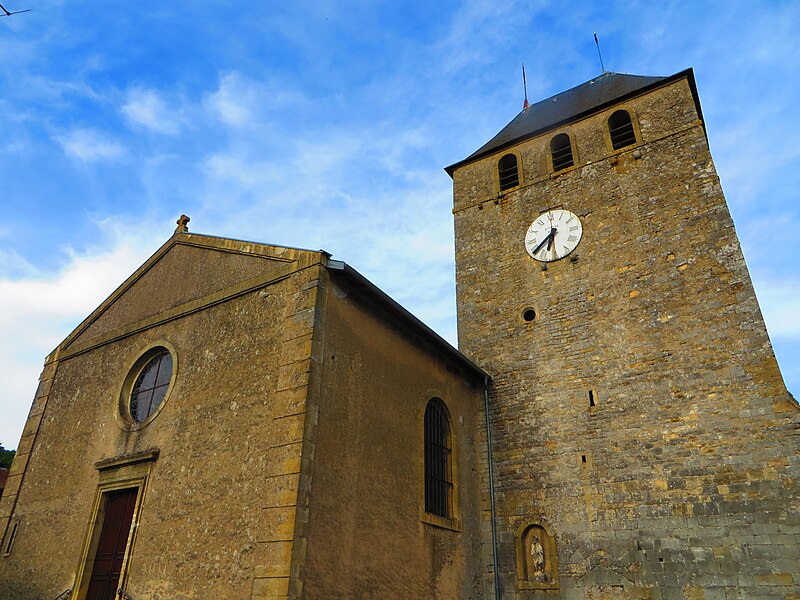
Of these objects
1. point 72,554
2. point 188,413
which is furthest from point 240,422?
point 72,554

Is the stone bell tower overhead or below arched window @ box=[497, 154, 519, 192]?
below

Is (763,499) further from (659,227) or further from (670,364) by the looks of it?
(659,227)

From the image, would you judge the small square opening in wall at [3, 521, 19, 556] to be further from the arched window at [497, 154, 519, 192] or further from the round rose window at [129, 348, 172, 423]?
the arched window at [497, 154, 519, 192]

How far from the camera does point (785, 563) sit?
24.5 ft

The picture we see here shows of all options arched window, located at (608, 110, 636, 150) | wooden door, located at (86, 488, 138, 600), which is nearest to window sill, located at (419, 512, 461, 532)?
wooden door, located at (86, 488, 138, 600)

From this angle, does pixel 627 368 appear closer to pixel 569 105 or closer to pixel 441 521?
pixel 441 521

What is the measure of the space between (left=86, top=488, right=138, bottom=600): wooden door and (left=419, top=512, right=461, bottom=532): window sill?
3.81m

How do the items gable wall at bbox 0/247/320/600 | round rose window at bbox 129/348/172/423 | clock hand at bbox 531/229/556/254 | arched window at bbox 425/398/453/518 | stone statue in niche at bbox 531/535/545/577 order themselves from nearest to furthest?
1. gable wall at bbox 0/247/320/600
2. round rose window at bbox 129/348/172/423
3. arched window at bbox 425/398/453/518
4. stone statue in niche at bbox 531/535/545/577
5. clock hand at bbox 531/229/556/254

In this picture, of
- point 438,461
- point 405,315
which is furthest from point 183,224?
point 438,461

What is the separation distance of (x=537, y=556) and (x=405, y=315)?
4247 millimetres

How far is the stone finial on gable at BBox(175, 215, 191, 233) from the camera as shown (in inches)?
402

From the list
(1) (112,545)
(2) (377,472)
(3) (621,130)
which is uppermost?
(3) (621,130)

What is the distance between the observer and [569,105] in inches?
551

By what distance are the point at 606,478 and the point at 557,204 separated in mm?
5418
